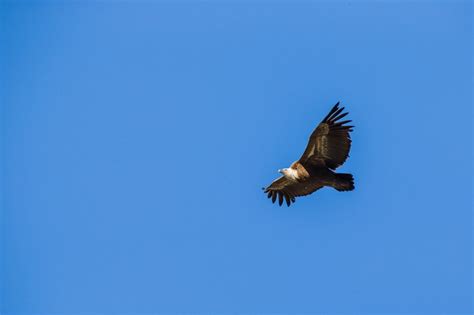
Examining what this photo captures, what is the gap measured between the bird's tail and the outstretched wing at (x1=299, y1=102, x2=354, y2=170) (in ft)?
0.98

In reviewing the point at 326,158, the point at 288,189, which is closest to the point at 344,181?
the point at 326,158

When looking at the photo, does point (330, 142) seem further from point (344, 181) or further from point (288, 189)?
point (288, 189)

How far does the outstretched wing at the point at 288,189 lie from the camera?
18.4m

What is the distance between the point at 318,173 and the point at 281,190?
1.68 m

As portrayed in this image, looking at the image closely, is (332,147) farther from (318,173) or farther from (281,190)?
(281,190)

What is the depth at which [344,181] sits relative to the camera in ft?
56.2

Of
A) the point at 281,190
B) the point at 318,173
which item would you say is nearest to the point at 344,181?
the point at 318,173

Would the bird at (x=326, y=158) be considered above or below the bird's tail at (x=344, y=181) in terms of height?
above

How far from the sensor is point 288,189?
18953mm

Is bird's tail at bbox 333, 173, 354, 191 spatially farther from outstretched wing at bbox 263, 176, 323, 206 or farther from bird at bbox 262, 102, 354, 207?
outstretched wing at bbox 263, 176, 323, 206

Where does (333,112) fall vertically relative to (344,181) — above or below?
above

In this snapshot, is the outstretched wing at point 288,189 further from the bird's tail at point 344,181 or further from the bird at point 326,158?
the bird's tail at point 344,181

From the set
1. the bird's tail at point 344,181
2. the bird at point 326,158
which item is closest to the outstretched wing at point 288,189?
the bird at point 326,158

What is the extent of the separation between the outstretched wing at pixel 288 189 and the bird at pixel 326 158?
0.03m
